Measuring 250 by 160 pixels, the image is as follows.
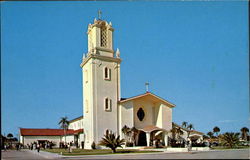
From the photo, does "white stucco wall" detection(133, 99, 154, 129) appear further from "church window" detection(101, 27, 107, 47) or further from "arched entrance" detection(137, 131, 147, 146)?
"church window" detection(101, 27, 107, 47)

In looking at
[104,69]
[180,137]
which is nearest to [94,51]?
[104,69]

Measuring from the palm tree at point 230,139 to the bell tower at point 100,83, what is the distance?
41.1 ft

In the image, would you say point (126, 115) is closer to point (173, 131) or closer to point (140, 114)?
point (140, 114)

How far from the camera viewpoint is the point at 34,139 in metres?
50.9

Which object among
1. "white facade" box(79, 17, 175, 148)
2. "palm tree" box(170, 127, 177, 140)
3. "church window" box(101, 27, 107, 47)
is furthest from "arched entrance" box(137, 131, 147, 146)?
"church window" box(101, 27, 107, 47)

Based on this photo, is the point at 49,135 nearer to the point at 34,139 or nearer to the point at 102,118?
the point at 34,139

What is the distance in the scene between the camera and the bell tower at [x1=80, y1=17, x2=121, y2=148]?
34906 millimetres

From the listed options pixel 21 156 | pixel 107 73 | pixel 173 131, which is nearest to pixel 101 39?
pixel 107 73

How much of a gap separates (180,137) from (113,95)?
443 inches

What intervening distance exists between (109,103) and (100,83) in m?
2.65

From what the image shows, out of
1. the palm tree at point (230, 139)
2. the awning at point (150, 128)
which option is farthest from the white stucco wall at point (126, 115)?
the palm tree at point (230, 139)

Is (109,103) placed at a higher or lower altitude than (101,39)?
lower

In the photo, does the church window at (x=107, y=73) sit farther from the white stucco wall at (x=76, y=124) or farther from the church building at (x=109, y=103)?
the white stucco wall at (x=76, y=124)

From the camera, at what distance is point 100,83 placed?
35844mm
